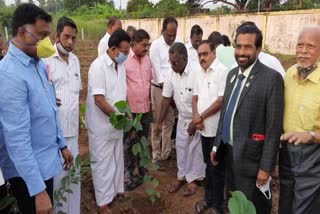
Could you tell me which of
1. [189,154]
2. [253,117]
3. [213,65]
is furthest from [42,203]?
[189,154]

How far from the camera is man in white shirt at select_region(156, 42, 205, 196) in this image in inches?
137

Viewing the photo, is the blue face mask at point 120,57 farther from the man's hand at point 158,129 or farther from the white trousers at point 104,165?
the man's hand at point 158,129

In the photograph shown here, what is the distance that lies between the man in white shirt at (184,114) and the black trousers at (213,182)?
252mm

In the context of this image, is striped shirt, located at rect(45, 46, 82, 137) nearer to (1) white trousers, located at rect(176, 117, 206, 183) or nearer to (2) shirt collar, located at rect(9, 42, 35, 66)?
(2) shirt collar, located at rect(9, 42, 35, 66)

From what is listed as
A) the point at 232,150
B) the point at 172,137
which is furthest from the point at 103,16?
the point at 232,150

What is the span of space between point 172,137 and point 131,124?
182 cm

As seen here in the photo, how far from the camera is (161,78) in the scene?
423 cm

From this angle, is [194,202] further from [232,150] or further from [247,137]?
[247,137]

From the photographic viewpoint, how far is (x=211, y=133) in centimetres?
315

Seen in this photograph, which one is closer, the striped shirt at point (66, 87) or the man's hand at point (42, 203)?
the man's hand at point (42, 203)

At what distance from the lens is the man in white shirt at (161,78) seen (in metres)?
4.28

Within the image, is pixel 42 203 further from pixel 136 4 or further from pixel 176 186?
pixel 136 4

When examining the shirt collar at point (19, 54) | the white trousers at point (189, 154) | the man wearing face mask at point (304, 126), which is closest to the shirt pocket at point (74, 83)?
the shirt collar at point (19, 54)

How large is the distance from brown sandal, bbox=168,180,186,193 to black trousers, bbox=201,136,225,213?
0.65 m
